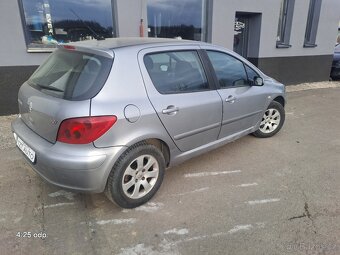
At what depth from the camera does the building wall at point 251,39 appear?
532cm

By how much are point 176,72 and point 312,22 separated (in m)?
8.55

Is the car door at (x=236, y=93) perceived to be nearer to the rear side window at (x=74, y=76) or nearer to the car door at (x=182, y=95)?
the car door at (x=182, y=95)

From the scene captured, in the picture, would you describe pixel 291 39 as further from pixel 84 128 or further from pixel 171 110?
pixel 84 128

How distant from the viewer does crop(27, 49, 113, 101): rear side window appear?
2404mm

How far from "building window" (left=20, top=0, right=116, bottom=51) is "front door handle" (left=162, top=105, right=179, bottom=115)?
13.5ft

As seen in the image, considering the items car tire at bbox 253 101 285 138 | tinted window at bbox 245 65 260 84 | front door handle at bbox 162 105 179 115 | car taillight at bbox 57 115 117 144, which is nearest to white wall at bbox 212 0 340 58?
car tire at bbox 253 101 285 138

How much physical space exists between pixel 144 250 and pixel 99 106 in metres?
1.26

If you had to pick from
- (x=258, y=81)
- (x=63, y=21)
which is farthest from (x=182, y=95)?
(x=63, y=21)

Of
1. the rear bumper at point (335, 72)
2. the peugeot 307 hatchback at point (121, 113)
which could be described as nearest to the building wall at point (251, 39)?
the rear bumper at point (335, 72)

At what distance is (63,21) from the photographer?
590 cm

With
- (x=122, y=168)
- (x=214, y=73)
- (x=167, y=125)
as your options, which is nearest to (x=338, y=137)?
(x=214, y=73)

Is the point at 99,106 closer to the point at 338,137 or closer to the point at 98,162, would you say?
the point at 98,162

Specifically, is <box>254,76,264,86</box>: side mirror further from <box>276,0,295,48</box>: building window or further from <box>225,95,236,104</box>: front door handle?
<box>276,0,295,48</box>: building window

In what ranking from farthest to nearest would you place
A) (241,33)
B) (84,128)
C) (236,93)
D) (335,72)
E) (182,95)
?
(335,72) → (241,33) → (236,93) → (182,95) → (84,128)
